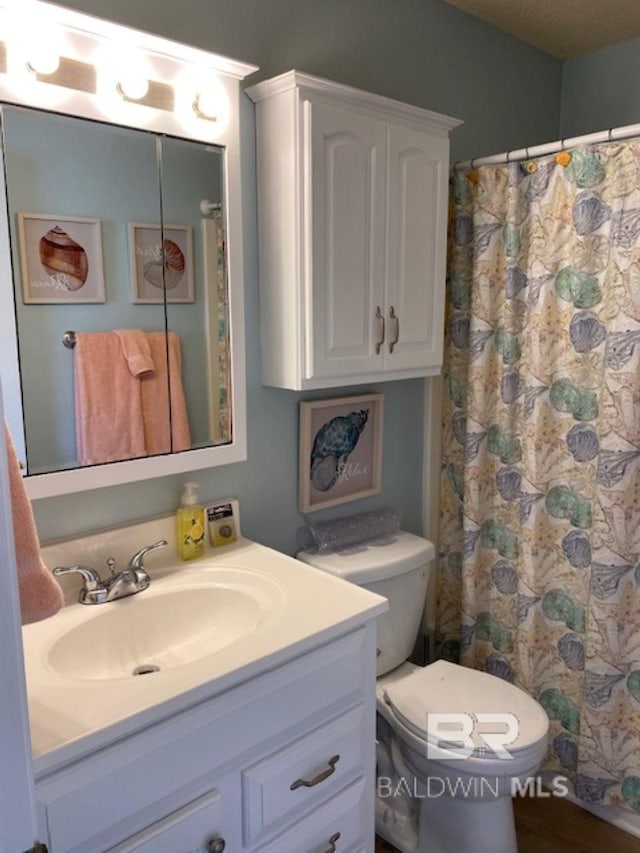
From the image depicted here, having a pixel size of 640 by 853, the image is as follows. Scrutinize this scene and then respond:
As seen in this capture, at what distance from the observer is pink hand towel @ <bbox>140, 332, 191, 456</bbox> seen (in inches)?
62.1

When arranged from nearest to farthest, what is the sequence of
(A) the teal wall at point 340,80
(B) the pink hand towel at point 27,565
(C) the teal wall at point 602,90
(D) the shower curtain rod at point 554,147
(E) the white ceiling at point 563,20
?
(B) the pink hand towel at point 27,565 → (A) the teal wall at point 340,80 → (D) the shower curtain rod at point 554,147 → (E) the white ceiling at point 563,20 → (C) the teal wall at point 602,90

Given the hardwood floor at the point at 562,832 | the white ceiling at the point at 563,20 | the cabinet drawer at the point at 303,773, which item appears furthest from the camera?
the white ceiling at the point at 563,20

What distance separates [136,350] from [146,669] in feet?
2.32

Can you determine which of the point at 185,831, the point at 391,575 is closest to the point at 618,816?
the point at 391,575

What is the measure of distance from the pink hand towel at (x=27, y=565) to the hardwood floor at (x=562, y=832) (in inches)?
58.5

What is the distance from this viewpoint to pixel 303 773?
1.33 metres

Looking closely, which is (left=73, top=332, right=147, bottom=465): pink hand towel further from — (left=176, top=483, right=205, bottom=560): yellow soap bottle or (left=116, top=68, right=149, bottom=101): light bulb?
(left=116, top=68, right=149, bottom=101): light bulb

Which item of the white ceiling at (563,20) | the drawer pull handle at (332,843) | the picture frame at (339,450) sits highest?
the white ceiling at (563,20)

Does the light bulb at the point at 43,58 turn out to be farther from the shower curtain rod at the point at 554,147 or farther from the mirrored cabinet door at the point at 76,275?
the shower curtain rod at the point at 554,147

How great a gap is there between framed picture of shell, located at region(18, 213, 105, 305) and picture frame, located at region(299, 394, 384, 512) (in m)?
0.69

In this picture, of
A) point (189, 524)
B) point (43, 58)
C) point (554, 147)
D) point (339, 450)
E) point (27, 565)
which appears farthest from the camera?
point (339, 450)

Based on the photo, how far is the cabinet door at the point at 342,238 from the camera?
1619 millimetres

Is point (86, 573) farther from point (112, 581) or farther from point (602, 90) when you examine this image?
point (602, 90)

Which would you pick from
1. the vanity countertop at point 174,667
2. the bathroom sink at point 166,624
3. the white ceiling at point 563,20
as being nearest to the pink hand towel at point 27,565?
the vanity countertop at point 174,667
